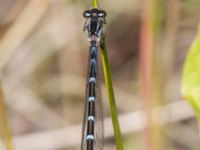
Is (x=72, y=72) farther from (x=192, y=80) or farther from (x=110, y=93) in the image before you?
(x=192, y=80)

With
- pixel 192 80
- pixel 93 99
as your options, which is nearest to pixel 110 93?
pixel 192 80

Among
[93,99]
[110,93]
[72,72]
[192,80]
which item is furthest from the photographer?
[72,72]

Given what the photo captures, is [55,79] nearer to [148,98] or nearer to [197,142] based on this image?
[197,142]

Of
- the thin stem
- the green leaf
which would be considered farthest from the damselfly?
the green leaf

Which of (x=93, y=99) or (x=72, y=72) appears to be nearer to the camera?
(x=93, y=99)

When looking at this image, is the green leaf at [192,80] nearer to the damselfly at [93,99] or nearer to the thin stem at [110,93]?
the thin stem at [110,93]

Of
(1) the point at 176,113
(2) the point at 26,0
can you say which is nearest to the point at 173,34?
(1) the point at 176,113

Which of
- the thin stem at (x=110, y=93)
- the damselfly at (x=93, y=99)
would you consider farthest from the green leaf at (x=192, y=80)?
the damselfly at (x=93, y=99)
